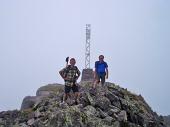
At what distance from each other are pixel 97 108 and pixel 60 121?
3.37 meters

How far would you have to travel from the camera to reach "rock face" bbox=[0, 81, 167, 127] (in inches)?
833

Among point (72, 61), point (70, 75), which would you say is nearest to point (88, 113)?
point (70, 75)

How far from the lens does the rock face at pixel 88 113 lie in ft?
69.4

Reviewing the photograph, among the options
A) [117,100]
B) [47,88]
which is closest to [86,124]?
[117,100]

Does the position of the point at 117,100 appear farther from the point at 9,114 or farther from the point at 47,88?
the point at 47,88

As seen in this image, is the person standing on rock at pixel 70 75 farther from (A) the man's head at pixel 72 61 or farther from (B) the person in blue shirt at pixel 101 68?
(B) the person in blue shirt at pixel 101 68

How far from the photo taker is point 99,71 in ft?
82.4

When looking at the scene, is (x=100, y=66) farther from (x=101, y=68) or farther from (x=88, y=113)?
(x=88, y=113)

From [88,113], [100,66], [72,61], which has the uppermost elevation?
[100,66]

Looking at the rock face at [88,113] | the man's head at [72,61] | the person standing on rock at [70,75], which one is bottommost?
the rock face at [88,113]

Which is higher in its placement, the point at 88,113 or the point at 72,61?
the point at 72,61

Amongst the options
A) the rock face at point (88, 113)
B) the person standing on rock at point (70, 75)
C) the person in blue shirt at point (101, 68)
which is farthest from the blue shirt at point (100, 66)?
the person standing on rock at point (70, 75)

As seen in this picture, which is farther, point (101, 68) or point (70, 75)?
point (101, 68)

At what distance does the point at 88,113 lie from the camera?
869 inches
